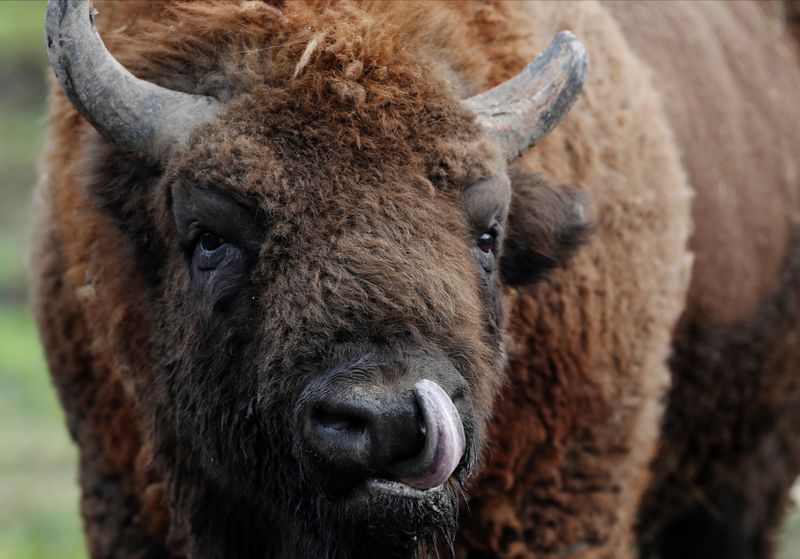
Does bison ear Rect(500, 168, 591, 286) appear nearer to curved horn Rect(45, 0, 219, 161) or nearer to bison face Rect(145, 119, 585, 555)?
bison face Rect(145, 119, 585, 555)

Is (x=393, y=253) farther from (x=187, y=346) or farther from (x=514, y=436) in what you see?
(x=514, y=436)

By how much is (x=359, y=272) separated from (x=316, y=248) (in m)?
0.15

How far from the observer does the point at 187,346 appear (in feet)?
12.8

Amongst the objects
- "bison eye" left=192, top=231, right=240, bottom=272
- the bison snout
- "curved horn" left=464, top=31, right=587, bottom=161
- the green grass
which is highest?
"curved horn" left=464, top=31, right=587, bottom=161

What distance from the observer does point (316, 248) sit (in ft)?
11.4

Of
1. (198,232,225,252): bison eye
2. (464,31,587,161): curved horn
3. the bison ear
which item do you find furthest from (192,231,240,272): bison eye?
the bison ear

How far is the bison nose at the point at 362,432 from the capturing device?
3.14m

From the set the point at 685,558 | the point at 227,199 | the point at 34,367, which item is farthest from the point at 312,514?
the point at 34,367

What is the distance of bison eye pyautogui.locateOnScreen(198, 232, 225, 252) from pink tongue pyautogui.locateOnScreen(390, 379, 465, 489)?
88 cm

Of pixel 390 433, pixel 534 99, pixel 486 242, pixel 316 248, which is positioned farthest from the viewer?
pixel 534 99

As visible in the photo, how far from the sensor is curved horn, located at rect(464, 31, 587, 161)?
3936 millimetres

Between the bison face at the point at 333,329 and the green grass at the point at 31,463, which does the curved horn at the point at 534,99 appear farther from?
the green grass at the point at 31,463

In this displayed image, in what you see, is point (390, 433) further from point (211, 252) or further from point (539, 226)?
point (539, 226)

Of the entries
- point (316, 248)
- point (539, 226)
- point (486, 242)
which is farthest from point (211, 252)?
point (539, 226)
